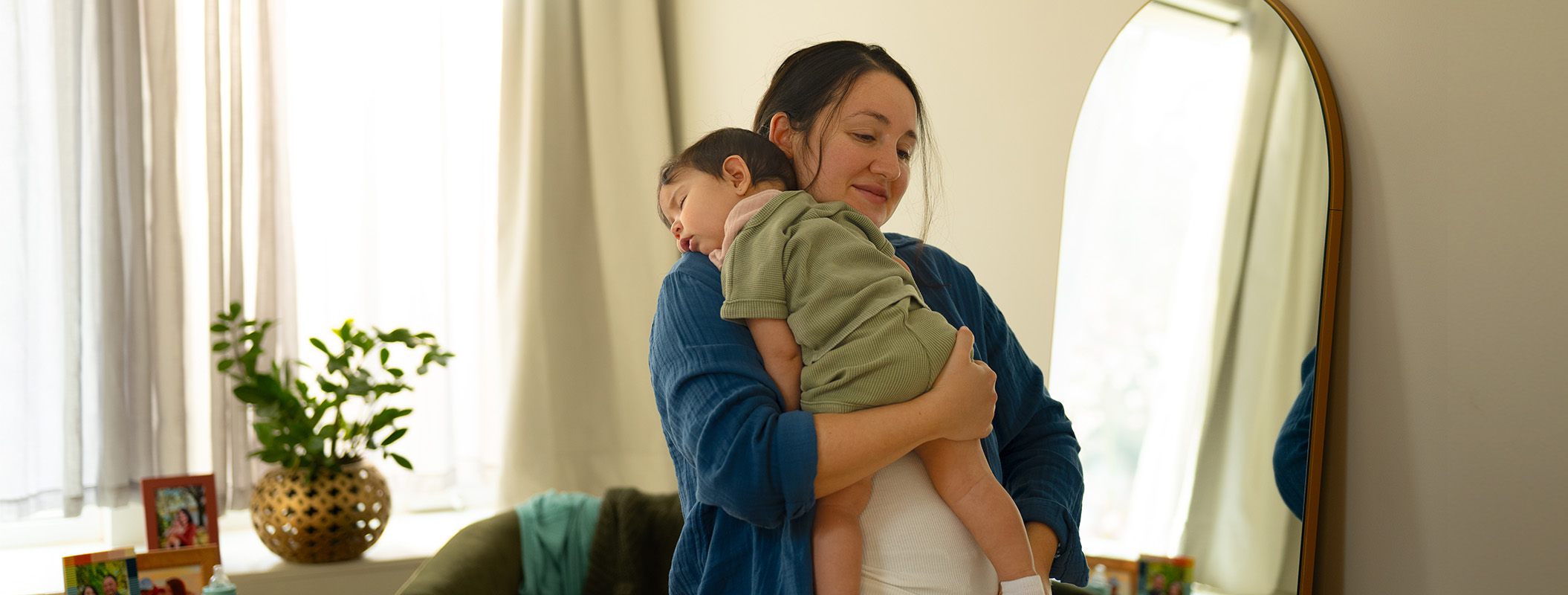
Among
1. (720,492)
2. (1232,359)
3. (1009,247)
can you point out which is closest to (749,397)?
(720,492)

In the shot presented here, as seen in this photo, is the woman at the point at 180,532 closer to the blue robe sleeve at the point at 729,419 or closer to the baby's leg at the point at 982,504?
the blue robe sleeve at the point at 729,419

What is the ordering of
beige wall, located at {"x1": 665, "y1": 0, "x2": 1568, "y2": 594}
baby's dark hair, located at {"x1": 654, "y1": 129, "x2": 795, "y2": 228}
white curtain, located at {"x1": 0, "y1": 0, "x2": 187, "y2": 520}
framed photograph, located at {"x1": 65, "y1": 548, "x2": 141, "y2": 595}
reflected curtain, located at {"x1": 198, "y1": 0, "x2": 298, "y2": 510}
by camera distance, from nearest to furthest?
beige wall, located at {"x1": 665, "y1": 0, "x2": 1568, "y2": 594}
baby's dark hair, located at {"x1": 654, "y1": 129, "x2": 795, "y2": 228}
framed photograph, located at {"x1": 65, "y1": 548, "x2": 141, "y2": 595}
white curtain, located at {"x1": 0, "y1": 0, "x2": 187, "y2": 520}
reflected curtain, located at {"x1": 198, "y1": 0, "x2": 298, "y2": 510}

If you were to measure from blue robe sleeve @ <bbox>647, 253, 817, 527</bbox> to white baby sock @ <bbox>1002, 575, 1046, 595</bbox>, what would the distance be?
0.72 feet

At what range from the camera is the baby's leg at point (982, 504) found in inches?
34.0

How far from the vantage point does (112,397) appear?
247 cm

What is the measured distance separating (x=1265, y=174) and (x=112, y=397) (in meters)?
2.77

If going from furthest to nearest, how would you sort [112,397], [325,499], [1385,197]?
[112,397]
[325,499]
[1385,197]

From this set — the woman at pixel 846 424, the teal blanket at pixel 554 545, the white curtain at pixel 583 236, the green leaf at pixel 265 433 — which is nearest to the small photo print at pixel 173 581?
the green leaf at pixel 265 433

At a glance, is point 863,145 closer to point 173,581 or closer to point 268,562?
point 173,581

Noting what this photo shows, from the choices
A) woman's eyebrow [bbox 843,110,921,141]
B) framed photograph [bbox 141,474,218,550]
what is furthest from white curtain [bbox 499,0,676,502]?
woman's eyebrow [bbox 843,110,921,141]

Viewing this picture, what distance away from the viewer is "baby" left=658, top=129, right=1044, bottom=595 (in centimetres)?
84

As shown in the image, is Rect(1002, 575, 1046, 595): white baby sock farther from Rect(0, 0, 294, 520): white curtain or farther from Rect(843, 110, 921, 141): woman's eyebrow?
Rect(0, 0, 294, 520): white curtain

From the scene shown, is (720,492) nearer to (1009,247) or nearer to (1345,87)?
(1345,87)

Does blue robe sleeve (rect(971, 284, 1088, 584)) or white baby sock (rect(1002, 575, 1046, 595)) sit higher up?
blue robe sleeve (rect(971, 284, 1088, 584))
